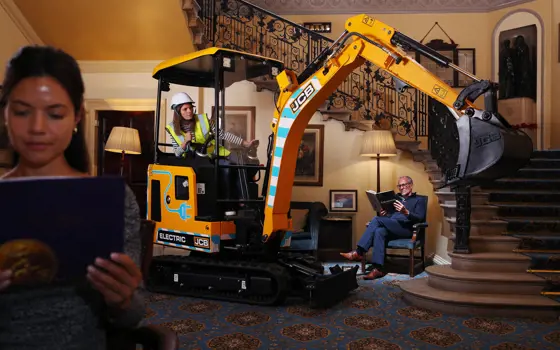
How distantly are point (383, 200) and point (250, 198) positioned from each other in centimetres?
216

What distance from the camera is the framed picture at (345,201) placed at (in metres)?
Answer: 7.80

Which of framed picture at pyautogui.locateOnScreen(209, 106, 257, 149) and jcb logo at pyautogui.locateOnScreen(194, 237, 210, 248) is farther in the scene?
framed picture at pyautogui.locateOnScreen(209, 106, 257, 149)

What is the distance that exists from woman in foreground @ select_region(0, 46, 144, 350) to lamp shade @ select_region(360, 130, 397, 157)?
6334 mm

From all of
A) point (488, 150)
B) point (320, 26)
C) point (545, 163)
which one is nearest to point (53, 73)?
point (488, 150)

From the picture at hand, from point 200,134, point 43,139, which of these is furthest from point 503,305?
point 43,139

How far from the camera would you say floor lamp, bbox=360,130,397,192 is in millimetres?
7055

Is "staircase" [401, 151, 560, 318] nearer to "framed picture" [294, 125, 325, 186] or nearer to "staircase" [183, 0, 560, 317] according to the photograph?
"staircase" [183, 0, 560, 317]

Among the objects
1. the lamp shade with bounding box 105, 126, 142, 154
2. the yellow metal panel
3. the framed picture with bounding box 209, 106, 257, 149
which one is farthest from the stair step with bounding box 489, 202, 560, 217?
the lamp shade with bounding box 105, 126, 142, 154

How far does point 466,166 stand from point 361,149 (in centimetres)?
418

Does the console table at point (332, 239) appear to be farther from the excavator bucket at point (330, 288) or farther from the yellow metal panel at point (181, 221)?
the yellow metal panel at point (181, 221)

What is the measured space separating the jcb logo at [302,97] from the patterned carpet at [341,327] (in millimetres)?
1903

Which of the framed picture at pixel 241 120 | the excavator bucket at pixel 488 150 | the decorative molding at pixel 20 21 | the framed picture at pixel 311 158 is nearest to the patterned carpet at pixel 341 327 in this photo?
the excavator bucket at pixel 488 150

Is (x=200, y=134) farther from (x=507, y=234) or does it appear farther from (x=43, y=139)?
(x=43, y=139)

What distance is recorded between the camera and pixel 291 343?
11.2 ft
